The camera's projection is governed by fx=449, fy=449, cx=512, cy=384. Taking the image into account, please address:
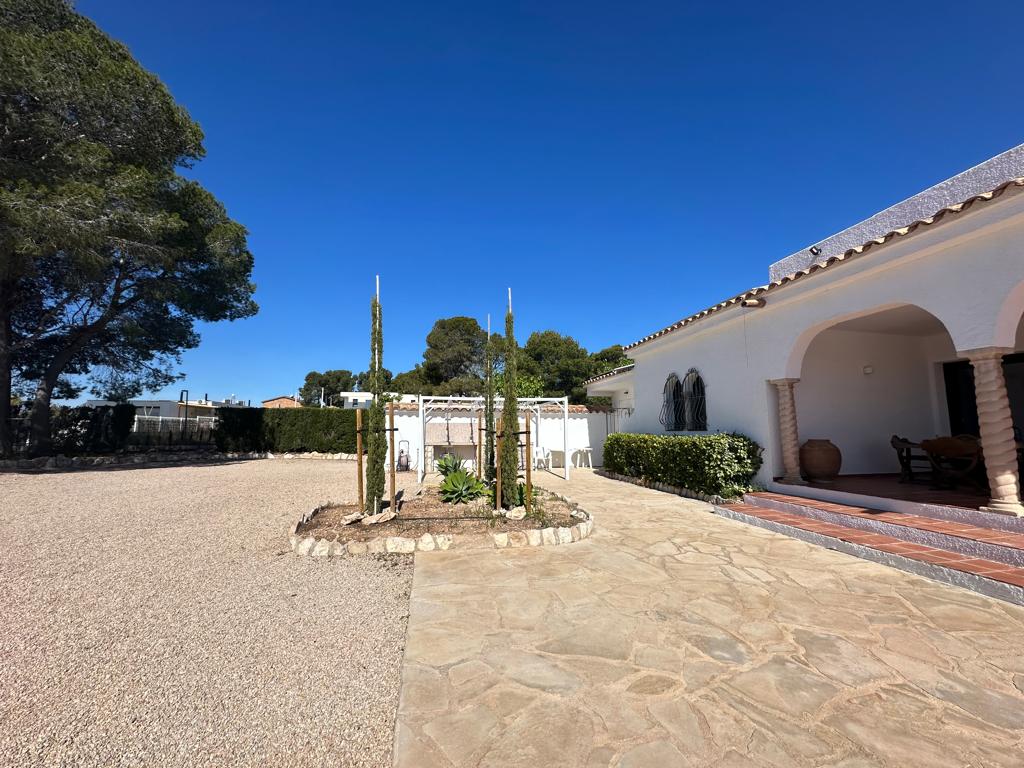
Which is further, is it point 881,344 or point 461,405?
point 461,405

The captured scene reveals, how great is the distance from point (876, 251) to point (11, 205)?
17.9m

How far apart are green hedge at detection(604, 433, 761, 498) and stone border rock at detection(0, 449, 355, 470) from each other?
14.8 m

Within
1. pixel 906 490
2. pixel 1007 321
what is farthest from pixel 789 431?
pixel 1007 321

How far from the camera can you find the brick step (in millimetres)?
4121

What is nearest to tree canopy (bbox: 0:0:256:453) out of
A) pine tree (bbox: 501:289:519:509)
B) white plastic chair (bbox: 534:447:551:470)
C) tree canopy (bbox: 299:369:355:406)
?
pine tree (bbox: 501:289:519:509)

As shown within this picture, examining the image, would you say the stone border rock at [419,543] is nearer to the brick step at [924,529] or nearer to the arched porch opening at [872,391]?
the brick step at [924,529]

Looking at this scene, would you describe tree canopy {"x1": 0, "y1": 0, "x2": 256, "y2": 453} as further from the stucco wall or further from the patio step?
the stucco wall

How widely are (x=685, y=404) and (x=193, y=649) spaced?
9554mm

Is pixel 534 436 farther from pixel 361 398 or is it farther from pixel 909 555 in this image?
pixel 361 398

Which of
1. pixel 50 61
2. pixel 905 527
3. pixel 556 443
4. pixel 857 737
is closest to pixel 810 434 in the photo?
pixel 905 527

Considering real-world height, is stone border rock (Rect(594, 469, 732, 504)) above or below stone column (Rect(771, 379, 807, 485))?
below

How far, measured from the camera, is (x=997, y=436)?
477 centimetres

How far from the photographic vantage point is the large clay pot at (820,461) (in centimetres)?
757

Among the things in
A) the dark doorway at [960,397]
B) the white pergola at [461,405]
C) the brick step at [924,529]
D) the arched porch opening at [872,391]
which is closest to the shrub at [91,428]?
the white pergola at [461,405]
